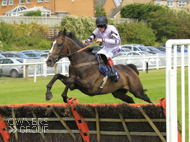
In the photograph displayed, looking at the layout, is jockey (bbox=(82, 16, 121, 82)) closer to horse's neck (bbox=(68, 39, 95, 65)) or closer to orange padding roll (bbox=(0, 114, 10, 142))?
horse's neck (bbox=(68, 39, 95, 65))

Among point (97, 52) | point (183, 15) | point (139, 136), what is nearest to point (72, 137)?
point (139, 136)

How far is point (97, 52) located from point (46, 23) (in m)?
31.2

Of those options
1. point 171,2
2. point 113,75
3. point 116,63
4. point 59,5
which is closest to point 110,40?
point 113,75

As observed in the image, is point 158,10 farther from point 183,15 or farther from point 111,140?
point 111,140

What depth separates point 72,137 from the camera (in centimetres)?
431

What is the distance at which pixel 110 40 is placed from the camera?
586 centimetres

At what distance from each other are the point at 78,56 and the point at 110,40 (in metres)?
0.70

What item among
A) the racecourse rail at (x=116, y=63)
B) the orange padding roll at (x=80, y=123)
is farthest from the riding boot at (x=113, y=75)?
the racecourse rail at (x=116, y=63)

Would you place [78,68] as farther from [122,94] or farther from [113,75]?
[122,94]

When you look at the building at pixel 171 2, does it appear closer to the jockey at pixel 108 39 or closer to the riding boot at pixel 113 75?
the jockey at pixel 108 39

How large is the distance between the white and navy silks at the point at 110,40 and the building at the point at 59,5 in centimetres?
3707

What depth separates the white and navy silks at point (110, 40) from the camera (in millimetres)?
5908

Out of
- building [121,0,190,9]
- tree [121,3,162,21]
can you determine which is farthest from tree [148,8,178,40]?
building [121,0,190,9]

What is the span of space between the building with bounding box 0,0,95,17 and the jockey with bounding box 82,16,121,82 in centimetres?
3709
